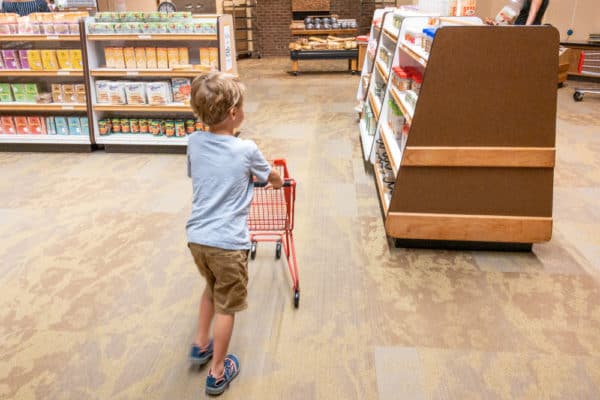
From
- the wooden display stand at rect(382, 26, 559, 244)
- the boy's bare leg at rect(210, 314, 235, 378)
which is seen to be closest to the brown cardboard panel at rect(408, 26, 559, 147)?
the wooden display stand at rect(382, 26, 559, 244)

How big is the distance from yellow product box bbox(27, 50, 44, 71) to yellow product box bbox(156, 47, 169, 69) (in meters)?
1.31

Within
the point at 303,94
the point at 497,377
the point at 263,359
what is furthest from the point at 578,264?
the point at 303,94

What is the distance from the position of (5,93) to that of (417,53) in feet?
15.7

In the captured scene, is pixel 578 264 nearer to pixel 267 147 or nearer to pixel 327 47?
pixel 267 147

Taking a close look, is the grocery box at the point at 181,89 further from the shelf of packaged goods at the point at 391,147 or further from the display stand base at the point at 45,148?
the shelf of packaged goods at the point at 391,147

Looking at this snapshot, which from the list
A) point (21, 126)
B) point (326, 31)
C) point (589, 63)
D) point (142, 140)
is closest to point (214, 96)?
point (142, 140)

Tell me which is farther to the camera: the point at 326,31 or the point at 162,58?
the point at 326,31

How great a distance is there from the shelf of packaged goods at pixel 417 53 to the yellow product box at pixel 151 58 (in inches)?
109

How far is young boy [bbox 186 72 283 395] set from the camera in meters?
1.84

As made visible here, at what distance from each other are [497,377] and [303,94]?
7164 millimetres

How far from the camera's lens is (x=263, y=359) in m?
2.33

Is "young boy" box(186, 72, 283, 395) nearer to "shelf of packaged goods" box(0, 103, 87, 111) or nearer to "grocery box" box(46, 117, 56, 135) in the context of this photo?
"shelf of packaged goods" box(0, 103, 87, 111)

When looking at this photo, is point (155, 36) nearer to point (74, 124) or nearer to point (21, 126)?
point (74, 124)

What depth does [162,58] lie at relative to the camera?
5.23 meters
